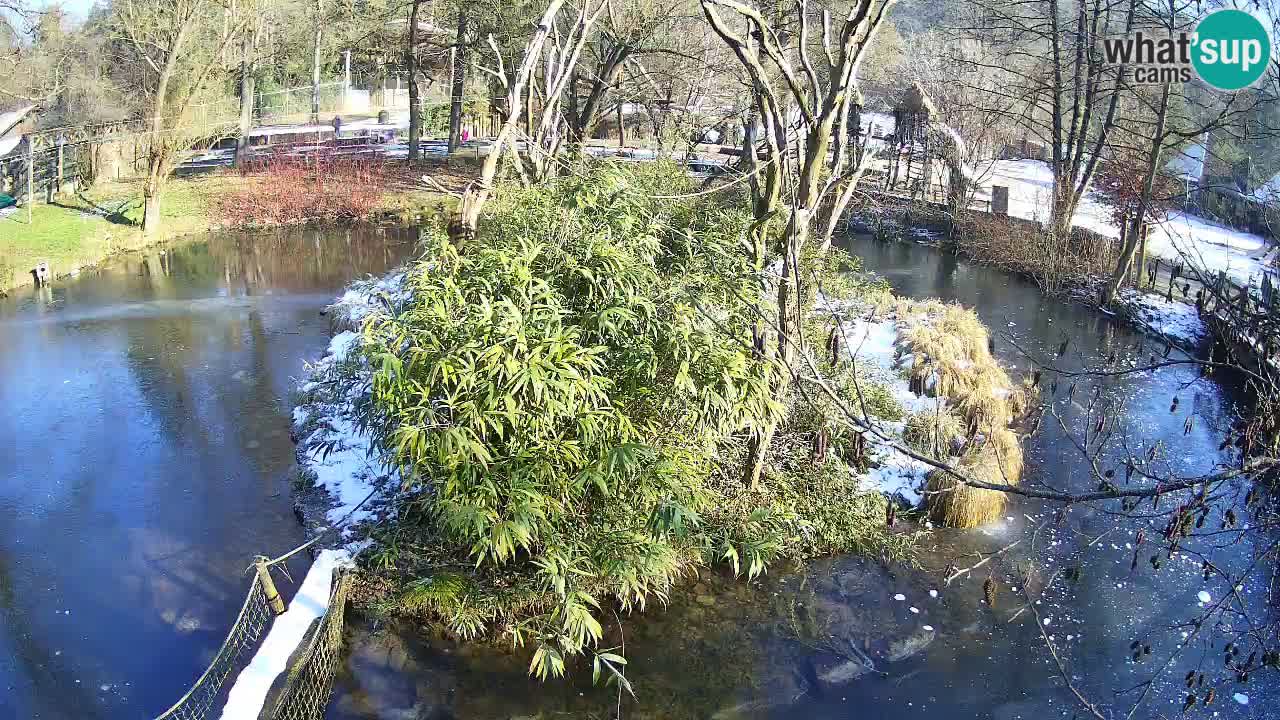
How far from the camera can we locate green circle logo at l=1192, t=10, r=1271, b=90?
295 inches

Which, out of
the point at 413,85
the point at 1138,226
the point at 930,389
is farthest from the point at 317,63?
the point at 930,389

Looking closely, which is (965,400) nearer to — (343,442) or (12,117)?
(343,442)

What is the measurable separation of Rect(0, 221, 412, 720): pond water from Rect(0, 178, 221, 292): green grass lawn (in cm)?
61

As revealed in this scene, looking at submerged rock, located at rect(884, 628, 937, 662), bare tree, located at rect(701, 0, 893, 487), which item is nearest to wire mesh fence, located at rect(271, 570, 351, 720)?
bare tree, located at rect(701, 0, 893, 487)

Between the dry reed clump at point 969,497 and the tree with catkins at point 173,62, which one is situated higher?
the tree with catkins at point 173,62

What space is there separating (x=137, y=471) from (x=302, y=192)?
37.2ft

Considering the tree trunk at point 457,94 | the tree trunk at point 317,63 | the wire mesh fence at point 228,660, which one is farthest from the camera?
the tree trunk at point 317,63

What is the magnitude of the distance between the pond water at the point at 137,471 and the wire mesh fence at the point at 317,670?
0.82 m

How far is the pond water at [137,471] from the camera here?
241 inches

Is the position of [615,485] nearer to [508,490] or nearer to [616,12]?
[508,490]

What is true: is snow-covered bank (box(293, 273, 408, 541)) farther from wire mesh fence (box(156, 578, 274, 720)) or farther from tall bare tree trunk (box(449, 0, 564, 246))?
wire mesh fence (box(156, 578, 274, 720))

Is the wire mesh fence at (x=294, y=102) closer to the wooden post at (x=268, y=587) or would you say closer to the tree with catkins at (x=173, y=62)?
the tree with catkins at (x=173, y=62)

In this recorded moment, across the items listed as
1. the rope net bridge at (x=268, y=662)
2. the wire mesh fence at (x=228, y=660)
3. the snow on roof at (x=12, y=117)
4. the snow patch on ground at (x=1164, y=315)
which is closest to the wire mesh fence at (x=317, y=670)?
the rope net bridge at (x=268, y=662)

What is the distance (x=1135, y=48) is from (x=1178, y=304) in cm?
481
